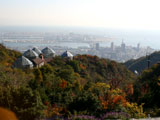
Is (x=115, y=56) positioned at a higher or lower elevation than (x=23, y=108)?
lower

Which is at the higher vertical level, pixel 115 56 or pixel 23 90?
pixel 23 90

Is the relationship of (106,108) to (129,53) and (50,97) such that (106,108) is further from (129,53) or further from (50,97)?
(129,53)

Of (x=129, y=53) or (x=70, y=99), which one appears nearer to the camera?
(x=70, y=99)

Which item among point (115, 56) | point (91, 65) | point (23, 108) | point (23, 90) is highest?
point (23, 90)

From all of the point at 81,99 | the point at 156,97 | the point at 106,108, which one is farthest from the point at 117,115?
the point at 156,97

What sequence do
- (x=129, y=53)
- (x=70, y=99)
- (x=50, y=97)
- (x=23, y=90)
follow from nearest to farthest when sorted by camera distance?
(x=23, y=90), (x=70, y=99), (x=50, y=97), (x=129, y=53)

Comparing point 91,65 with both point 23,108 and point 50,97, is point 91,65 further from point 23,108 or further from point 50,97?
point 23,108

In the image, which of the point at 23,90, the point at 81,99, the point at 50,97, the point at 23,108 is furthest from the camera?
the point at 50,97

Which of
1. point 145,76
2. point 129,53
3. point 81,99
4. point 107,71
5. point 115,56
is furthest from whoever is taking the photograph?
point 129,53

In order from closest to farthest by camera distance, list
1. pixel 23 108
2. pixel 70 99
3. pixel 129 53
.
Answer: pixel 23 108 < pixel 70 99 < pixel 129 53

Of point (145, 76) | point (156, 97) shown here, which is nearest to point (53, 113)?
point (156, 97)
